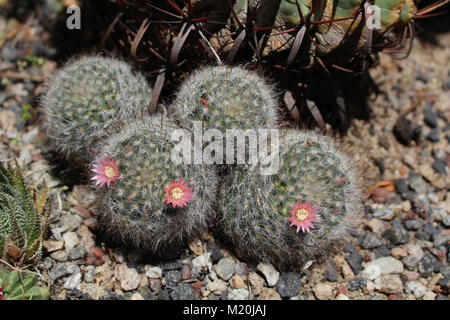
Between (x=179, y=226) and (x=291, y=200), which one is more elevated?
(x=291, y=200)

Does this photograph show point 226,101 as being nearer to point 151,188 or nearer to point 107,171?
point 151,188

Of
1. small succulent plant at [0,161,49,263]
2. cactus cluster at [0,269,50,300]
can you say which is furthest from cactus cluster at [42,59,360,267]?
cactus cluster at [0,269,50,300]

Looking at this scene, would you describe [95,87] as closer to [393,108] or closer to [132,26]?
[132,26]

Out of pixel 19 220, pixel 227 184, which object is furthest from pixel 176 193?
pixel 19 220

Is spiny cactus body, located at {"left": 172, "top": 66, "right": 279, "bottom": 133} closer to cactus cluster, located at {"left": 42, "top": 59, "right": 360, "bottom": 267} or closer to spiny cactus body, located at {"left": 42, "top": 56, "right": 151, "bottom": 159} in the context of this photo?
cactus cluster, located at {"left": 42, "top": 59, "right": 360, "bottom": 267}

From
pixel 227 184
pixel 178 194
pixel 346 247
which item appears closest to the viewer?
pixel 178 194

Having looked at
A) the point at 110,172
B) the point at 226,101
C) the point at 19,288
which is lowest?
the point at 19,288
